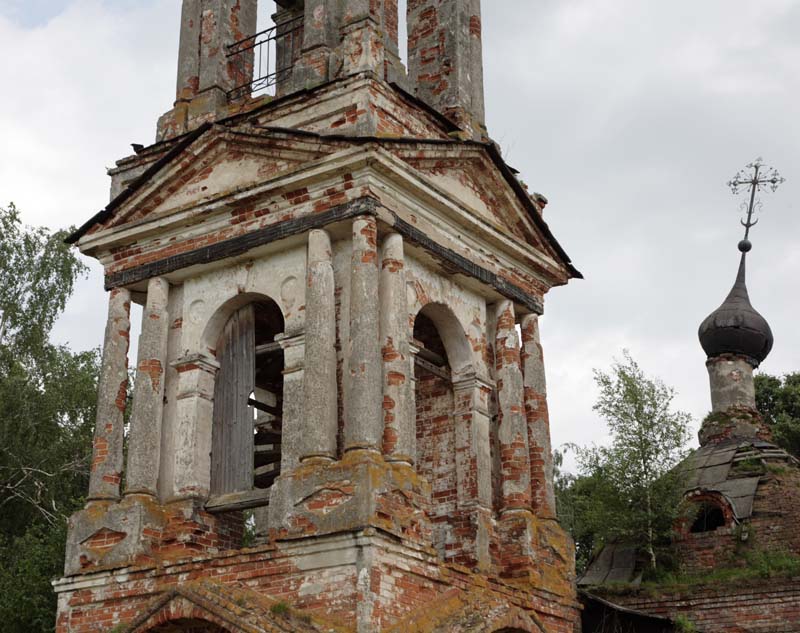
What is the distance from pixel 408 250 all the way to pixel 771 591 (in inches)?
291

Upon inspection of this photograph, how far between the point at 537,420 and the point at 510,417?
48 cm

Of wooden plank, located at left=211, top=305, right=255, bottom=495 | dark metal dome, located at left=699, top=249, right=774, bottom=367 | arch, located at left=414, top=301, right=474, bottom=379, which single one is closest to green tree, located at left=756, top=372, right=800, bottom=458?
dark metal dome, located at left=699, top=249, right=774, bottom=367

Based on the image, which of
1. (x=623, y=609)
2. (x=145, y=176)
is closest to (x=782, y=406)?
(x=623, y=609)

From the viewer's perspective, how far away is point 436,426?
12.9 m

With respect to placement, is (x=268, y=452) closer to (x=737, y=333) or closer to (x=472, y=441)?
(x=472, y=441)

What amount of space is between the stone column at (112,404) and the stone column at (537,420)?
4156 mm

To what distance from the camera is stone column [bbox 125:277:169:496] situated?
38.6 feet

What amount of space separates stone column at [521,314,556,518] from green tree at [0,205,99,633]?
7.77 metres

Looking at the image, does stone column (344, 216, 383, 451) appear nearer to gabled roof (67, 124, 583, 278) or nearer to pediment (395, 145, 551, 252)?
gabled roof (67, 124, 583, 278)

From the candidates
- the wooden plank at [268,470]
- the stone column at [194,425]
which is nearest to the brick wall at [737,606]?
the wooden plank at [268,470]

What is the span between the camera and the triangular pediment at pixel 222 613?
9977 millimetres

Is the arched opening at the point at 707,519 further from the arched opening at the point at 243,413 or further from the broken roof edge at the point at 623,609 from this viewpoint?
the arched opening at the point at 243,413

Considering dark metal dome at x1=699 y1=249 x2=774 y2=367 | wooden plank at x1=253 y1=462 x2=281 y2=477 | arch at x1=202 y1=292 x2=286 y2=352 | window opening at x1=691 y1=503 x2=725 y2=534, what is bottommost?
wooden plank at x1=253 y1=462 x2=281 y2=477

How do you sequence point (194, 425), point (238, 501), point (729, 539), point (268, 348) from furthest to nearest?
point (729, 539)
point (268, 348)
point (194, 425)
point (238, 501)
